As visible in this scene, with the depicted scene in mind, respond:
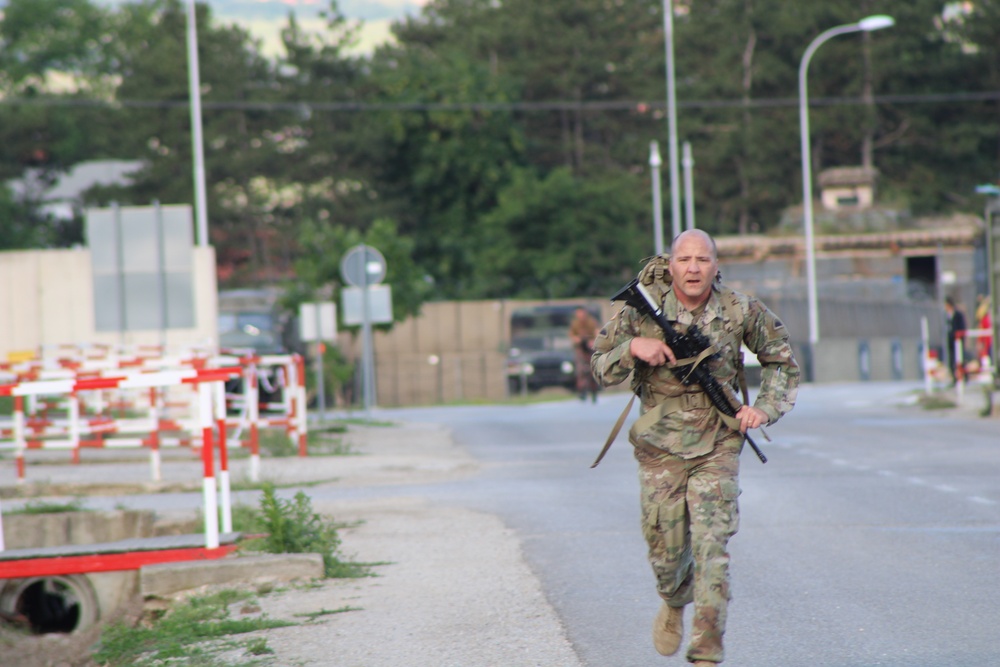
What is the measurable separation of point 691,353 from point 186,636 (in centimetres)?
282

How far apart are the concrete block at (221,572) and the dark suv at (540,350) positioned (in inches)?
1140

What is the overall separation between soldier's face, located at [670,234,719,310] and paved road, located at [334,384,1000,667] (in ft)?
4.90

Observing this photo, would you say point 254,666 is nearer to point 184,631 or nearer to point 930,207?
point 184,631

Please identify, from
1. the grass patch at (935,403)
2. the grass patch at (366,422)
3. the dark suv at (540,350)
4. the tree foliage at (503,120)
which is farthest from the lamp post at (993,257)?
the tree foliage at (503,120)

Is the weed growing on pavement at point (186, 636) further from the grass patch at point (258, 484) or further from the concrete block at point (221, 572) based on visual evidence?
the grass patch at point (258, 484)

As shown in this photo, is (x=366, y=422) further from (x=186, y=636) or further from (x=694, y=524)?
(x=694, y=524)

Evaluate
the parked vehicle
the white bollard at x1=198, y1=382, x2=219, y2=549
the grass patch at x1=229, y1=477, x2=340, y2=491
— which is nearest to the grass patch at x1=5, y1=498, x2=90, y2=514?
the grass patch at x1=229, y1=477, x2=340, y2=491

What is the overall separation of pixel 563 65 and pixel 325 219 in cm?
1343

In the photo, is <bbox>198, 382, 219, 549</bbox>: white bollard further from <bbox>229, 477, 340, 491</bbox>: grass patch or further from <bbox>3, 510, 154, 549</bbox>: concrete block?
<bbox>229, 477, 340, 491</bbox>: grass patch

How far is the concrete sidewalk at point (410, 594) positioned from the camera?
641cm

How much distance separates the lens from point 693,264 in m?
5.61

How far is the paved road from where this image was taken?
6418mm

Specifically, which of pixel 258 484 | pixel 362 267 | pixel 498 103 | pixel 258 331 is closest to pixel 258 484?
pixel 258 484

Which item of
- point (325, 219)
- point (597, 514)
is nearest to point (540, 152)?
point (325, 219)
